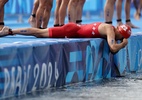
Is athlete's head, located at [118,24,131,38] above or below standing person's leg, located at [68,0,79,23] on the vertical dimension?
below

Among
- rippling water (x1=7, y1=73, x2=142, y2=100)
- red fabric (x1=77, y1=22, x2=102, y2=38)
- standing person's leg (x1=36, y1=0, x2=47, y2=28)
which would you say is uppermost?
standing person's leg (x1=36, y1=0, x2=47, y2=28)

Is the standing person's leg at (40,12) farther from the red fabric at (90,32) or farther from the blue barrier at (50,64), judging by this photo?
the blue barrier at (50,64)

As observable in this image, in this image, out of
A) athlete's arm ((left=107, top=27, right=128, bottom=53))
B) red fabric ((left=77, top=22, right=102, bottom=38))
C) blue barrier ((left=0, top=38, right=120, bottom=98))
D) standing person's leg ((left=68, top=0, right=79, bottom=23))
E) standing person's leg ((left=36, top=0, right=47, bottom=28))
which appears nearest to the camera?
blue barrier ((left=0, top=38, right=120, bottom=98))

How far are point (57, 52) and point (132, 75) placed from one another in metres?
1.74

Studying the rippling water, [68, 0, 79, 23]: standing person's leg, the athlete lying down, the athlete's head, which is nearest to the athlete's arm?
the athlete lying down

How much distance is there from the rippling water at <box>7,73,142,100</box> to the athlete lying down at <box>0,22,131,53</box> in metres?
0.58

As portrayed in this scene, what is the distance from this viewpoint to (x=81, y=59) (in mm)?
7465

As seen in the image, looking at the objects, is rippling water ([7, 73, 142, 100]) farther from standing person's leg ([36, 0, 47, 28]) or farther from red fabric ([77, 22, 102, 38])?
standing person's leg ([36, 0, 47, 28])

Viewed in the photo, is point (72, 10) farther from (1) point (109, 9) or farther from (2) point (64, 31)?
(2) point (64, 31)

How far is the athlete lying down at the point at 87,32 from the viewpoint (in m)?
7.73

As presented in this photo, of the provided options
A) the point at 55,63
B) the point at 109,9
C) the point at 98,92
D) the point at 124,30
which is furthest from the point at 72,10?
the point at 98,92

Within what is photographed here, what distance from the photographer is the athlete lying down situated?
25.4 feet

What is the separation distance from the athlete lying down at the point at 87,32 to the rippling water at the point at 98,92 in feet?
1.89

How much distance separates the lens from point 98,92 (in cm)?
662
